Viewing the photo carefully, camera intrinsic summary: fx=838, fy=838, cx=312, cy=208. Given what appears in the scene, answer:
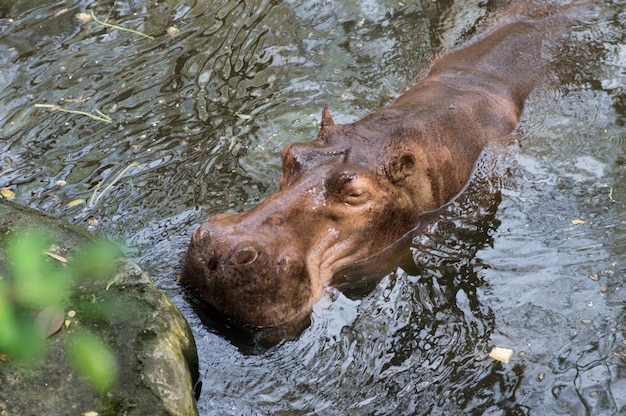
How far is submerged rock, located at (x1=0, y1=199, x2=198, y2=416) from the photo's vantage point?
3670mm

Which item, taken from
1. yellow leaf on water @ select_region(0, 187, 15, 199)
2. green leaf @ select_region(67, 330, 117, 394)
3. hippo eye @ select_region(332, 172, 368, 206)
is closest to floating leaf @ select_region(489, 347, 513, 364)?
hippo eye @ select_region(332, 172, 368, 206)

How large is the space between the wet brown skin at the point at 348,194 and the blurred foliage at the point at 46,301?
1.98ft

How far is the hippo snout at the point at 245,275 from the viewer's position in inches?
181

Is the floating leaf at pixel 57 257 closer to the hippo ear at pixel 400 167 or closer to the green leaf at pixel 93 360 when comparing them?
the green leaf at pixel 93 360

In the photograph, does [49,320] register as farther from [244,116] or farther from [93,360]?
[244,116]

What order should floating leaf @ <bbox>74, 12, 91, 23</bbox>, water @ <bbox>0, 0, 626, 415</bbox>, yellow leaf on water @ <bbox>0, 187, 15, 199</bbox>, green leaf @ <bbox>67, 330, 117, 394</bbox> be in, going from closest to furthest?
1. green leaf @ <bbox>67, 330, 117, 394</bbox>
2. water @ <bbox>0, 0, 626, 415</bbox>
3. yellow leaf on water @ <bbox>0, 187, 15, 199</bbox>
4. floating leaf @ <bbox>74, 12, 91, 23</bbox>

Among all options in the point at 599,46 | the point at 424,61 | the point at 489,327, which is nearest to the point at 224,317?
the point at 489,327

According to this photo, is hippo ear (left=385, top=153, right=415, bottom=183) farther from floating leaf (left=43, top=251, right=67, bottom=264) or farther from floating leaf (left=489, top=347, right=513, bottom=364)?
floating leaf (left=43, top=251, right=67, bottom=264)

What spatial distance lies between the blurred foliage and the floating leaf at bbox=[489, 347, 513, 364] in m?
2.21

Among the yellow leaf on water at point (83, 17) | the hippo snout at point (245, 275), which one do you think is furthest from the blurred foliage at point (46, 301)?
the yellow leaf on water at point (83, 17)

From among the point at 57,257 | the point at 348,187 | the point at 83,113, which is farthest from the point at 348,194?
the point at 83,113

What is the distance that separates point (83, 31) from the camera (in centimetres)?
849

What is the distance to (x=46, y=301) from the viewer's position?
4152mm

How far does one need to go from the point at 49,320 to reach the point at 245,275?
1.07 meters
